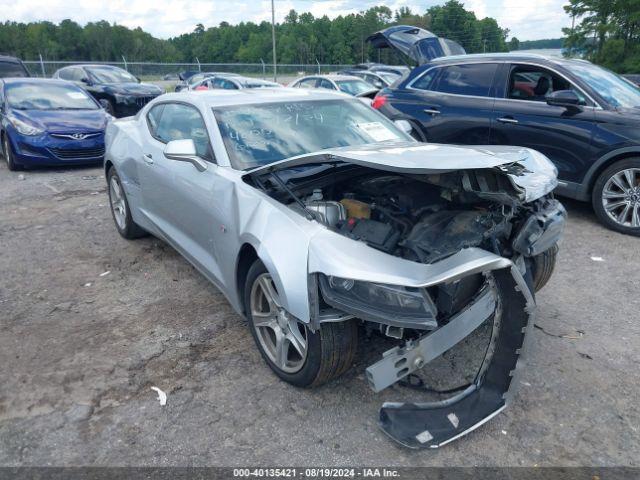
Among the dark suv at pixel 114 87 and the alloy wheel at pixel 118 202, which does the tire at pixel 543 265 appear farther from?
the dark suv at pixel 114 87

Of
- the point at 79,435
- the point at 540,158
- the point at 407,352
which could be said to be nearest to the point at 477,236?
the point at 407,352

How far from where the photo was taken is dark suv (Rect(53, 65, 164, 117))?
13.5 metres

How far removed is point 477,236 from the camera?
8.48ft

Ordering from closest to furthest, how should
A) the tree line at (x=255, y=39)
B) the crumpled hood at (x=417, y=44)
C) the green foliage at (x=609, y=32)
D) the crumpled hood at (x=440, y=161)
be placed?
the crumpled hood at (x=440, y=161), the crumpled hood at (x=417, y=44), the green foliage at (x=609, y=32), the tree line at (x=255, y=39)

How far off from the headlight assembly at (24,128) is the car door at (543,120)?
741 cm

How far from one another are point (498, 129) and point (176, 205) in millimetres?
4083

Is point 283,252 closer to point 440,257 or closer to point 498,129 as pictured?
point 440,257

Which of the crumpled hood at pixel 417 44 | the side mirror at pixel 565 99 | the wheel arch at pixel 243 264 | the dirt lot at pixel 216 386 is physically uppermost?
the crumpled hood at pixel 417 44

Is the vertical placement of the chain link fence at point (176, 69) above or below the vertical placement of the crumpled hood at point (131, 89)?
above

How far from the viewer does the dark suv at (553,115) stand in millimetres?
5297

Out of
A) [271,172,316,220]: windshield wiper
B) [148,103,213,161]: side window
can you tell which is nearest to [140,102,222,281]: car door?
[148,103,213,161]: side window

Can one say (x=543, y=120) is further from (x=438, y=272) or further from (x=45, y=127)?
(x=45, y=127)

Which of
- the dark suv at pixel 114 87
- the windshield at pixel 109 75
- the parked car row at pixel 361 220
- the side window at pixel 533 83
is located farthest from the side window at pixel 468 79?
the windshield at pixel 109 75

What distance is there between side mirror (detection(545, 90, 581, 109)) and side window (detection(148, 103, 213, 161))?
3917 millimetres
